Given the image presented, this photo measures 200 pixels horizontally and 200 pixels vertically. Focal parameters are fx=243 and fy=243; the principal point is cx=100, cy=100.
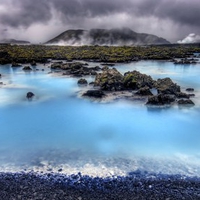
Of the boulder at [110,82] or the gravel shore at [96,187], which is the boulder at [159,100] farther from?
the gravel shore at [96,187]

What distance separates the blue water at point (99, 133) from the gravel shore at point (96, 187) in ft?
2.43

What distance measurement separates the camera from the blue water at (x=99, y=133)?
11.0 m

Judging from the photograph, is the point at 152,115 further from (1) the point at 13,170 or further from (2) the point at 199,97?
(1) the point at 13,170

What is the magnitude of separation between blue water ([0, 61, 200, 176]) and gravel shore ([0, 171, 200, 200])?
0.74 metres

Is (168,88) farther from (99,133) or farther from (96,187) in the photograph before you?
(96,187)

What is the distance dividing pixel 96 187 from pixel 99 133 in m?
5.41

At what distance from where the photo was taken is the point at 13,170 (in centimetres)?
1014

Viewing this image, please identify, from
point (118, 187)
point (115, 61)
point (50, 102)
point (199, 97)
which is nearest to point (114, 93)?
point (50, 102)

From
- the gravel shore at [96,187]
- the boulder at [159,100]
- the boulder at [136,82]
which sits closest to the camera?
the gravel shore at [96,187]

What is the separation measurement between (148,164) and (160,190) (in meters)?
1.84

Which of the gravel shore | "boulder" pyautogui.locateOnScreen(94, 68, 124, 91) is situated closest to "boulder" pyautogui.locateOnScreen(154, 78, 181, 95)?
"boulder" pyautogui.locateOnScreen(94, 68, 124, 91)

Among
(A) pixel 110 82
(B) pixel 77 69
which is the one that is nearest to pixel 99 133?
(A) pixel 110 82

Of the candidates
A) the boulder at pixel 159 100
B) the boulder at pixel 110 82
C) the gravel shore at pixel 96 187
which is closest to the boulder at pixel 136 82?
the boulder at pixel 110 82

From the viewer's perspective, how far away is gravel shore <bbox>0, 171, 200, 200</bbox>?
8.45 m
